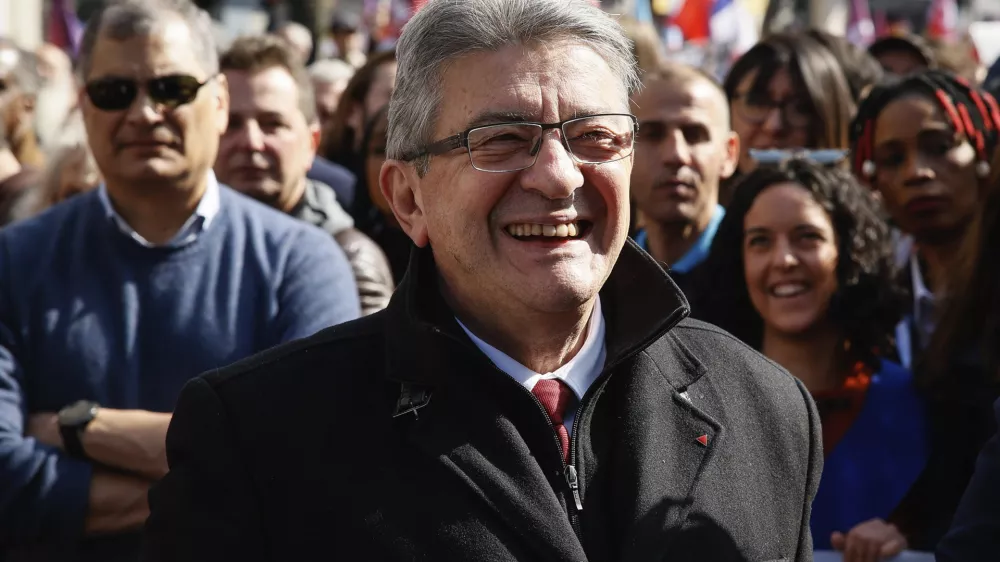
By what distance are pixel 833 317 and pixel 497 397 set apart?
7.00 ft

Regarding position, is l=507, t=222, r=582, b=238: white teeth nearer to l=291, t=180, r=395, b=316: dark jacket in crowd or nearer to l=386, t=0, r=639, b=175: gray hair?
l=386, t=0, r=639, b=175: gray hair

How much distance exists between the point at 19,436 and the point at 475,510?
1.57 metres

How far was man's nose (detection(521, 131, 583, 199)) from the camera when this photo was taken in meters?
2.38

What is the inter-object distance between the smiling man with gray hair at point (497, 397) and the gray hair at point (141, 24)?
4.83 feet

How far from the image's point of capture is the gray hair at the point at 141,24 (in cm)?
378

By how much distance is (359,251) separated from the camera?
14.7ft

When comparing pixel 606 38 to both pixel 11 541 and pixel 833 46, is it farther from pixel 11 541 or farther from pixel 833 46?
pixel 833 46

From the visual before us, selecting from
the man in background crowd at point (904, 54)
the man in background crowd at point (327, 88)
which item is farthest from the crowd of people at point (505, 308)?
the man in background crowd at point (327, 88)

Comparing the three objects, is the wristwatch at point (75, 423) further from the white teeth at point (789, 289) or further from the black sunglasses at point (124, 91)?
the white teeth at point (789, 289)

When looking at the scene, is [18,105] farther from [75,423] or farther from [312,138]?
[75,423]

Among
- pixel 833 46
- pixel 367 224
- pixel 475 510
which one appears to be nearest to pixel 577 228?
pixel 475 510

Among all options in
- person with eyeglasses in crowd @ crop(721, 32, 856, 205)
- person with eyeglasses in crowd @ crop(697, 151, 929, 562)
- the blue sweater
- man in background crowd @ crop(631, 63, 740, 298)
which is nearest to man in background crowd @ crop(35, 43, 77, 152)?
person with eyeglasses in crowd @ crop(721, 32, 856, 205)

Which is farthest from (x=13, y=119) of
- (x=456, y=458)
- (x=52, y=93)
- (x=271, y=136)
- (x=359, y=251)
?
(x=456, y=458)

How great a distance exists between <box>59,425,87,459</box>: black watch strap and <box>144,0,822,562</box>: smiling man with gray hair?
1074 millimetres
